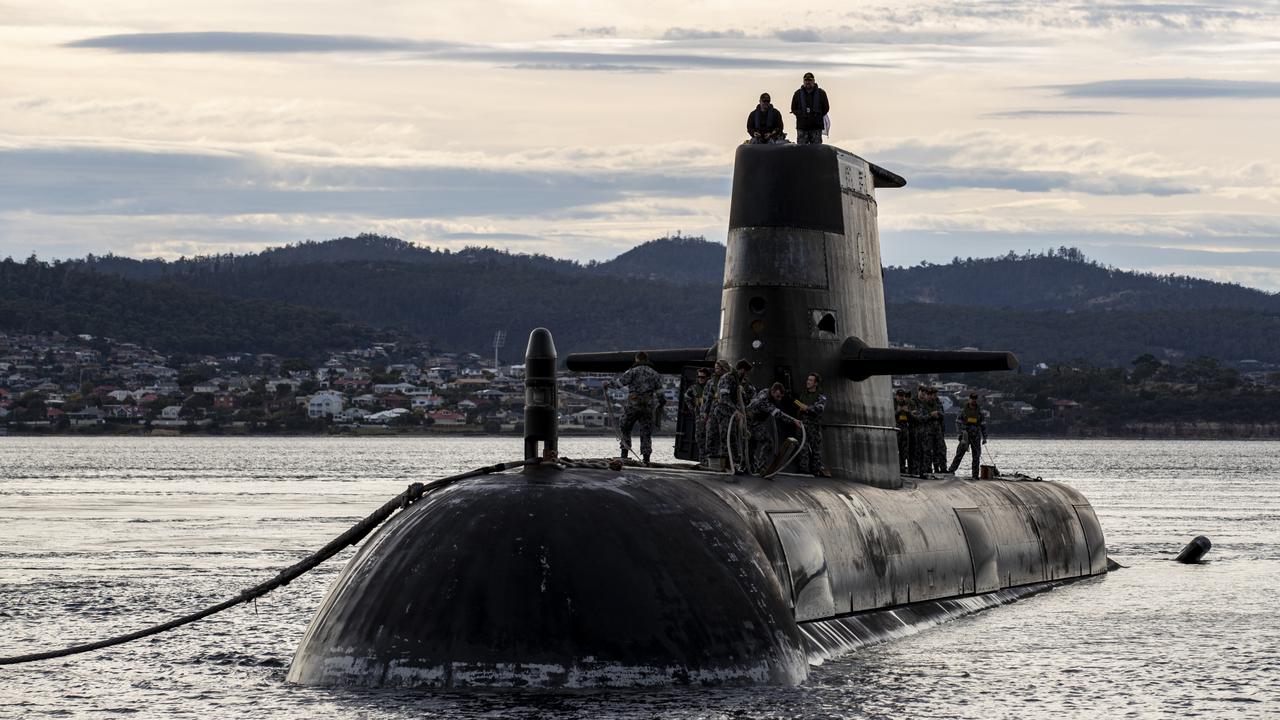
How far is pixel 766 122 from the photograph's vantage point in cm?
2034

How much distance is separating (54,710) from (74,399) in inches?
6975

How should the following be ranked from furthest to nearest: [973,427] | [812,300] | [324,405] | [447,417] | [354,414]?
[447,417]
[354,414]
[324,405]
[973,427]
[812,300]

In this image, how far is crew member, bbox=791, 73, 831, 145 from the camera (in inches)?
822

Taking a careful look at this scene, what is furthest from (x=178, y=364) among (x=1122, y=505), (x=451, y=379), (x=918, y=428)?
(x=918, y=428)

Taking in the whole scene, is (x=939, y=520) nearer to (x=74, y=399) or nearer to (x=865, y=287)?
(x=865, y=287)

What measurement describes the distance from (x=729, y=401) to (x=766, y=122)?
12.4ft

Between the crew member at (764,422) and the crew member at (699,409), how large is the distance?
1.71 ft

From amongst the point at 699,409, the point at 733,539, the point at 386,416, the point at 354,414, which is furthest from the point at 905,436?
the point at 386,416

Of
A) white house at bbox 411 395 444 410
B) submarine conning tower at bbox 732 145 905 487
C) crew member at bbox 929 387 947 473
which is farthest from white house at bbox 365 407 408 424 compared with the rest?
submarine conning tower at bbox 732 145 905 487

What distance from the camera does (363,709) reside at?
12734 mm

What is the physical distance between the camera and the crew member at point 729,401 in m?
18.1

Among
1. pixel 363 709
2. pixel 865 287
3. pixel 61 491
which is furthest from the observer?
pixel 61 491

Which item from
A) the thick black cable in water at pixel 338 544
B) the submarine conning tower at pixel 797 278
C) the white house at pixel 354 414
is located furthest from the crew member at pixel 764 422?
the white house at pixel 354 414

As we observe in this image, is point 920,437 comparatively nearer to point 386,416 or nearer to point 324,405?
point 324,405
